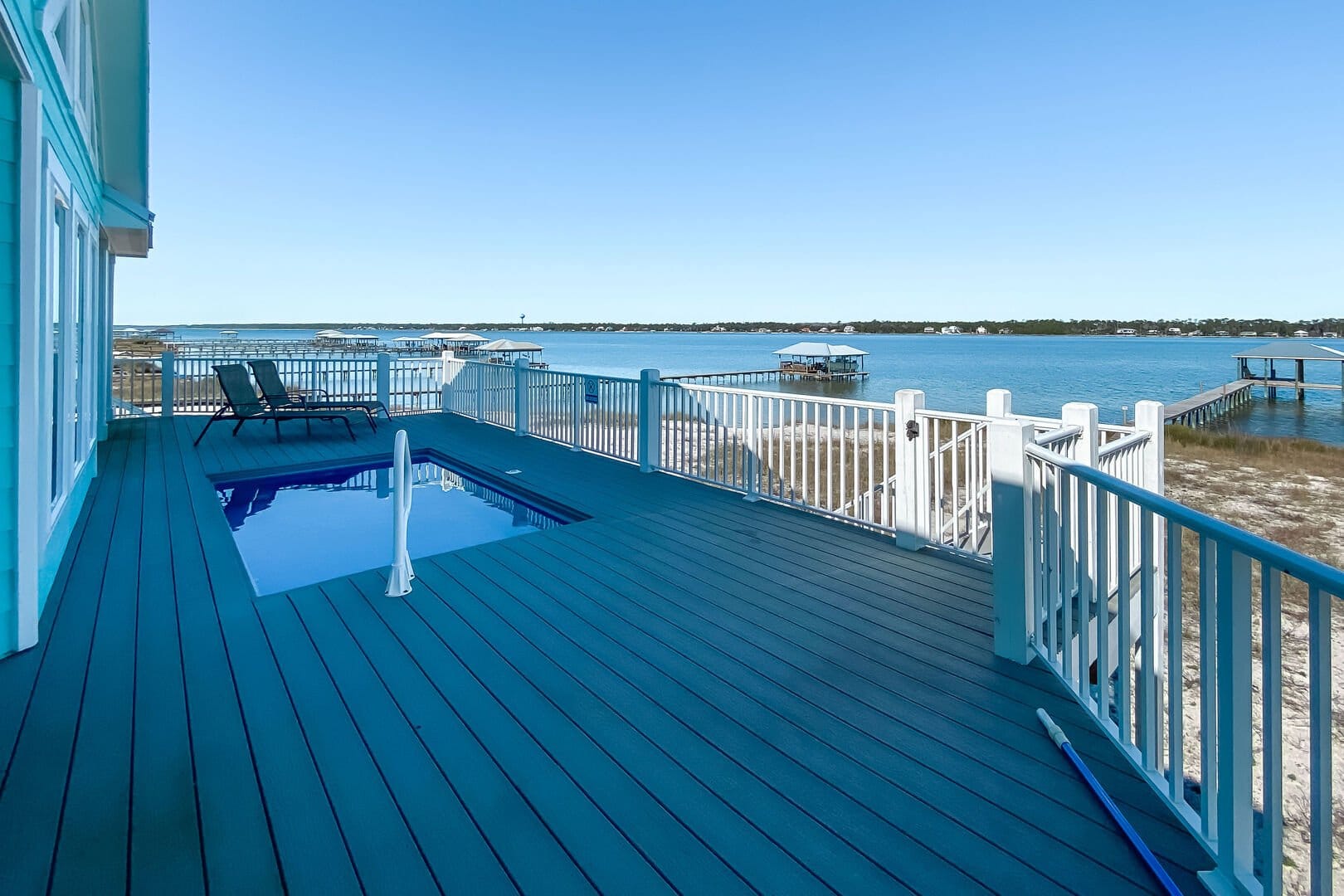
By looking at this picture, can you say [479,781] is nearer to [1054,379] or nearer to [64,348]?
[64,348]

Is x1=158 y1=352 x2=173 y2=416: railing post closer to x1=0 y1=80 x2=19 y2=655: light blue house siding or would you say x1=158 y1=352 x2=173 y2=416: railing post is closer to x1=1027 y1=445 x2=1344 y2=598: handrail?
x1=0 y1=80 x2=19 y2=655: light blue house siding

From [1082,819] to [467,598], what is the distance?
8.51ft

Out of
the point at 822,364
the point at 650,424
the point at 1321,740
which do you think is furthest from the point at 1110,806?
the point at 822,364

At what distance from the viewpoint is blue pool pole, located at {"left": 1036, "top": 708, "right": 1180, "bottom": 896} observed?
4.79ft

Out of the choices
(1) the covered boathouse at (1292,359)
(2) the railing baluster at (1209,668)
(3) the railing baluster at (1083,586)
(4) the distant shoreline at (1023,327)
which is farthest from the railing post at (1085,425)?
(4) the distant shoreline at (1023,327)

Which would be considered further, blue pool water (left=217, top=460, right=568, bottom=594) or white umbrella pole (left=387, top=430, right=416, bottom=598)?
blue pool water (left=217, top=460, right=568, bottom=594)

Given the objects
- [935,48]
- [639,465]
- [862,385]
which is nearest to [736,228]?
[862,385]

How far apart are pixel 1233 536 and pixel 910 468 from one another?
275 cm

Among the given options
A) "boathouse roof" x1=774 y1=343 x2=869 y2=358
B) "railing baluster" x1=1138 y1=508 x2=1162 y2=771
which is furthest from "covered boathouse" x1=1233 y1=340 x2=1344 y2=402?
"railing baluster" x1=1138 y1=508 x2=1162 y2=771

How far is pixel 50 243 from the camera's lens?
3.15 m

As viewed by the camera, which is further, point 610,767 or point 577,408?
point 577,408

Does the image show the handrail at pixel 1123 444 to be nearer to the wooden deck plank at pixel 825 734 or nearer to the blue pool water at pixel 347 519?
the wooden deck plank at pixel 825 734

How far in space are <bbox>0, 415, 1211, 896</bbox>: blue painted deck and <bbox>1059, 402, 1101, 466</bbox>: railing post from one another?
2.70 ft

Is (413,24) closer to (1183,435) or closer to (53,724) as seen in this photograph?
(53,724)
